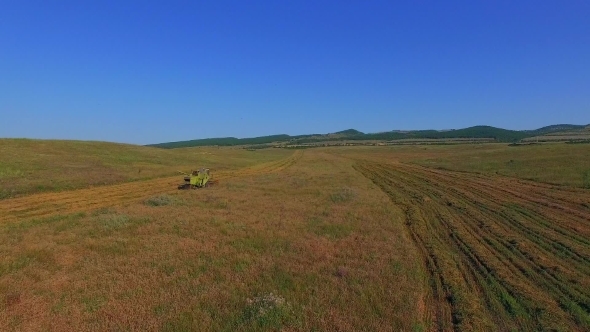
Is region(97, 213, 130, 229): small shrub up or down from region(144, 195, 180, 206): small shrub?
up

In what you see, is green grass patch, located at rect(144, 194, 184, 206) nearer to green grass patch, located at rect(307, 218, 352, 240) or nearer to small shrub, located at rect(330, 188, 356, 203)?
small shrub, located at rect(330, 188, 356, 203)

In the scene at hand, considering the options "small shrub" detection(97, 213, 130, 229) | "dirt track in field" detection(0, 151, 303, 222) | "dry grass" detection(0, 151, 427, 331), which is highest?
"small shrub" detection(97, 213, 130, 229)

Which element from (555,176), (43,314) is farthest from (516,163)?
(43,314)

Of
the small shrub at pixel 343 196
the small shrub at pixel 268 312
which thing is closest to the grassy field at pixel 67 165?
the small shrub at pixel 343 196

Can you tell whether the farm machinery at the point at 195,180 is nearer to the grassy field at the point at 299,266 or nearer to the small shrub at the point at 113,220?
the grassy field at the point at 299,266

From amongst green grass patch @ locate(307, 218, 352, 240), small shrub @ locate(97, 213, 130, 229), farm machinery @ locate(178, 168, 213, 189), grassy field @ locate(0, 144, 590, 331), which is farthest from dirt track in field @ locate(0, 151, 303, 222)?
green grass patch @ locate(307, 218, 352, 240)

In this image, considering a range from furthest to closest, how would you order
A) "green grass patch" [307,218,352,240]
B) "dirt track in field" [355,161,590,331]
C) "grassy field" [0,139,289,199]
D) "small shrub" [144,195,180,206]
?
"grassy field" [0,139,289,199] < "small shrub" [144,195,180,206] < "green grass patch" [307,218,352,240] < "dirt track in field" [355,161,590,331]

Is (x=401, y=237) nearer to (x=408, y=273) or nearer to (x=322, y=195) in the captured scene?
(x=408, y=273)
